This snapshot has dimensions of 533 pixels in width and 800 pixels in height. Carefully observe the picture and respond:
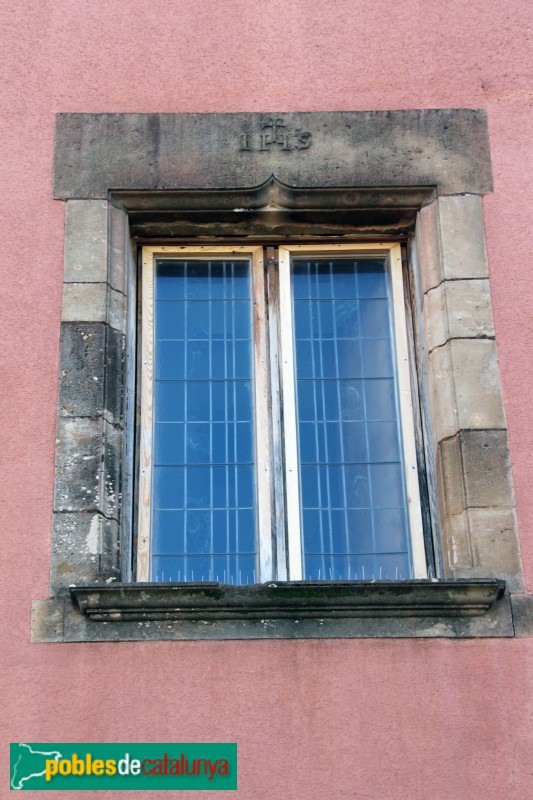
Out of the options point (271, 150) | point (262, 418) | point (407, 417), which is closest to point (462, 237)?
point (407, 417)

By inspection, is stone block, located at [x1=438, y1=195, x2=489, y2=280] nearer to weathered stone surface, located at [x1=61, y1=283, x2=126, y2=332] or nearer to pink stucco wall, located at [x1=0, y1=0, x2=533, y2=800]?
pink stucco wall, located at [x1=0, y1=0, x2=533, y2=800]

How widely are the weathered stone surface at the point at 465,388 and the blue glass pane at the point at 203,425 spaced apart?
86 cm

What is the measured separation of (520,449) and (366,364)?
86 centimetres

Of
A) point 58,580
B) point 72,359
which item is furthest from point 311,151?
point 58,580

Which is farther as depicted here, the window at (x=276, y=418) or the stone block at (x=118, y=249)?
the stone block at (x=118, y=249)

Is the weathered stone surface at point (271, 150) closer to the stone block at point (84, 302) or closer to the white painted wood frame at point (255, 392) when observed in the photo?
the white painted wood frame at point (255, 392)

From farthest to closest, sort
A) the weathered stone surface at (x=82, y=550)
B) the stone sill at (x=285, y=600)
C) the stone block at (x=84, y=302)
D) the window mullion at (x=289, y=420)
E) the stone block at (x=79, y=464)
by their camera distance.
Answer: the stone block at (x=84, y=302) → the window mullion at (x=289, y=420) → the stone block at (x=79, y=464) → the weathered stone surface at (x=82, y=550) → the stone sill at (x=285, y=600)

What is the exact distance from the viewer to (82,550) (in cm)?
555

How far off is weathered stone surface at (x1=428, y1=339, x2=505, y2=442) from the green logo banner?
171 centimetres

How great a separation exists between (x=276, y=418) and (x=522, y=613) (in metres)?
1.41

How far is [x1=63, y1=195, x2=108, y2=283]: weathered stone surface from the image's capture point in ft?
20.0

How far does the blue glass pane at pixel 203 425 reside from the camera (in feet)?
19.2

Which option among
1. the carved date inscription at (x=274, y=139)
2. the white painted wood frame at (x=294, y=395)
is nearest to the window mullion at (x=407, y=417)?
the white painted wood frame at (x=294, y=395)

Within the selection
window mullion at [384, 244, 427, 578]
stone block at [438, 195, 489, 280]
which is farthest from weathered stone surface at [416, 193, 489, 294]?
window mullion at [384, 244, 427, 578]
